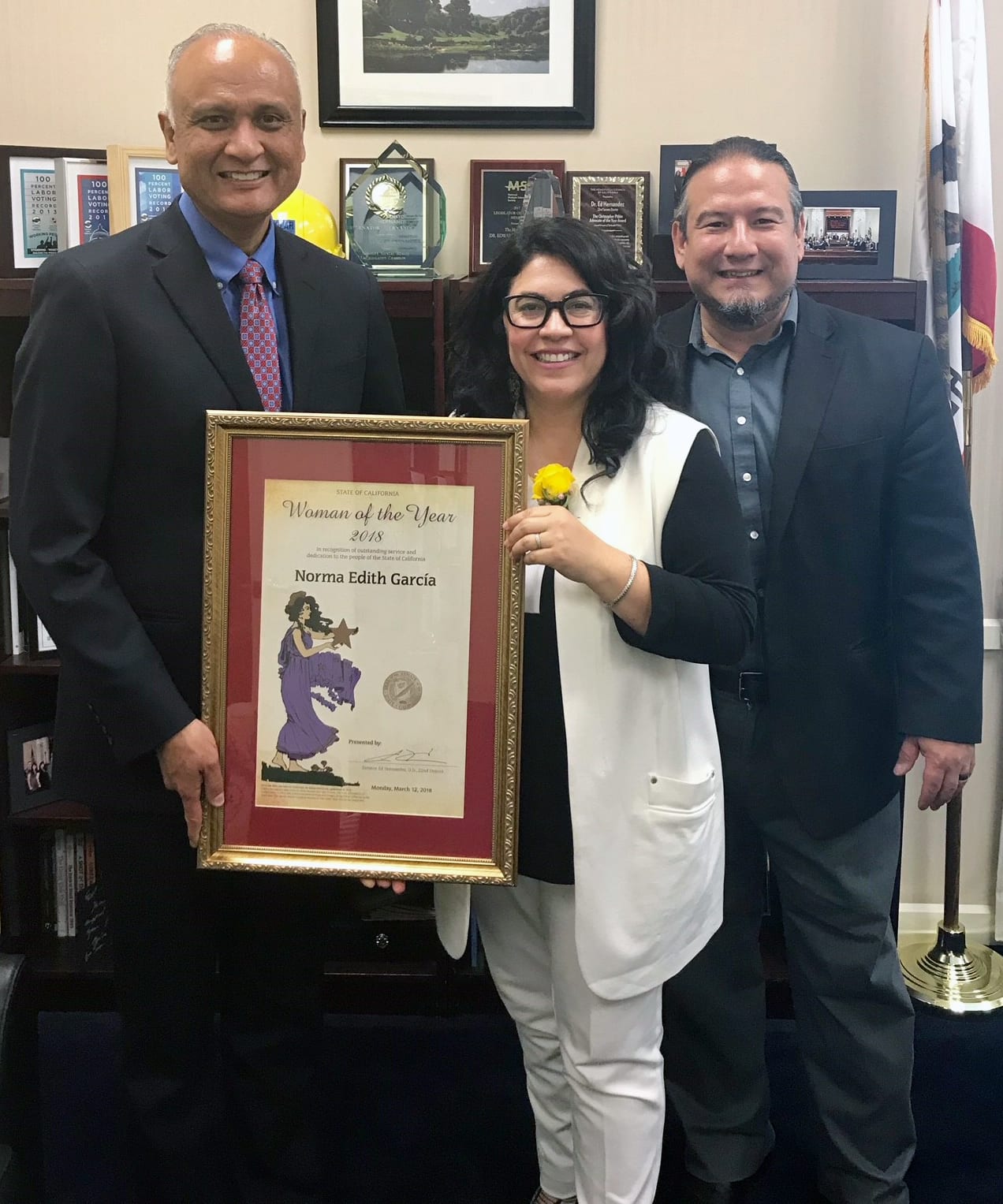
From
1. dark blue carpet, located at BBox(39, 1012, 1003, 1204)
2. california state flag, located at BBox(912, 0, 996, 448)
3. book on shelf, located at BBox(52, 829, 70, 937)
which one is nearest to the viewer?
dark blue carpet, located at BBox(39, 1012, 1003, 1204)

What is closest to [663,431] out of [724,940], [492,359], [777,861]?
[492,359]

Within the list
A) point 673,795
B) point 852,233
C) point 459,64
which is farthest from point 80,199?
point 673,795

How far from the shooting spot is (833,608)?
1801 mm

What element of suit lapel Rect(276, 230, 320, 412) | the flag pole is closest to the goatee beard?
suit lapel Rect(276, 230, 320, 412)

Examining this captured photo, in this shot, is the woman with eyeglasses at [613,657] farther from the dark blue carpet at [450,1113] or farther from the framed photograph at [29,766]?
the framed photograph at [29,766]

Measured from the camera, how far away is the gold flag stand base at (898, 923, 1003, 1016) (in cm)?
259

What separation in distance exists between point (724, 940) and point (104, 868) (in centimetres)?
103

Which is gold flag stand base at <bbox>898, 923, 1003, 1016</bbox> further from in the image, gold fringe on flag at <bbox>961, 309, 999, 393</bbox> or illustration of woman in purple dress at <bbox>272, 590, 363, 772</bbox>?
illustration of woman in purple dress at <bbox>272, 590, 363, 772</bbox>

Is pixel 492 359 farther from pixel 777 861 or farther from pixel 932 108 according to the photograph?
pixel 932 108

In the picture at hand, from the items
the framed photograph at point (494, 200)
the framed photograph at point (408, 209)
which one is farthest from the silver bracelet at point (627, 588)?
the framed photograph at point (494, 200)

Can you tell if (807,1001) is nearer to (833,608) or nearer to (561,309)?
(833,608)

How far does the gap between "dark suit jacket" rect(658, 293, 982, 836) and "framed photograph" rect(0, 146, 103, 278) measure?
5.17 feet

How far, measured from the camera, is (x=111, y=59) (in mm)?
2639

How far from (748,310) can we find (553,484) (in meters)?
0.58
